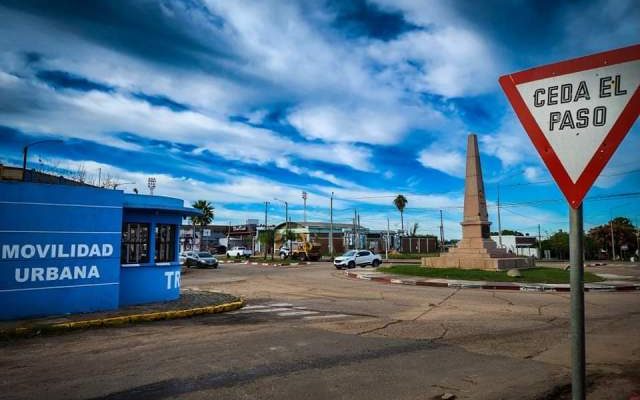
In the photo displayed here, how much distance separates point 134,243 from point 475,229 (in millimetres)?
21794

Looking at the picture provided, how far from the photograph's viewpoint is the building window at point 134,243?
13.2 m

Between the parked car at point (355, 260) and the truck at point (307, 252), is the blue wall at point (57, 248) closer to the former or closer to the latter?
the parked car at point (355, 260)

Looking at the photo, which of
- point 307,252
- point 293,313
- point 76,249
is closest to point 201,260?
point 307,252

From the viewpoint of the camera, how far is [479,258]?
92.3 feet

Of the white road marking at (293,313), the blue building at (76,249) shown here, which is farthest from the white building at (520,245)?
the blue building at (76,249)

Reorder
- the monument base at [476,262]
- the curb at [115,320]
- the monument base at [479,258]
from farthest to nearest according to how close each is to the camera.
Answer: the monument base at [479,258]
the monument base at [476,262]
the curb at [115,320]

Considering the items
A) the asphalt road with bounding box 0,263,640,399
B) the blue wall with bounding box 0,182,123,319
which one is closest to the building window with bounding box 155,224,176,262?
the blue wall with bounding box 0,182,123,319

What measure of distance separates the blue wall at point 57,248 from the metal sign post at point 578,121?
1158cm

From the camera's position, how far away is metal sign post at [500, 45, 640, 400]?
2.31 metres

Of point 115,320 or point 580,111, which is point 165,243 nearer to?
point 115,320

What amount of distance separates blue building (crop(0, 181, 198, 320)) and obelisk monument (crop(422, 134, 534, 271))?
20659 millimetres

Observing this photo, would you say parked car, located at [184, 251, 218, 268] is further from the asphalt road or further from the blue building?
the asphalt road

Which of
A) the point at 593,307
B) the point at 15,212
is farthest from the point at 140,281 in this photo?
the point at 593,307

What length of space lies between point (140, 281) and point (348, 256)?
27574mm
